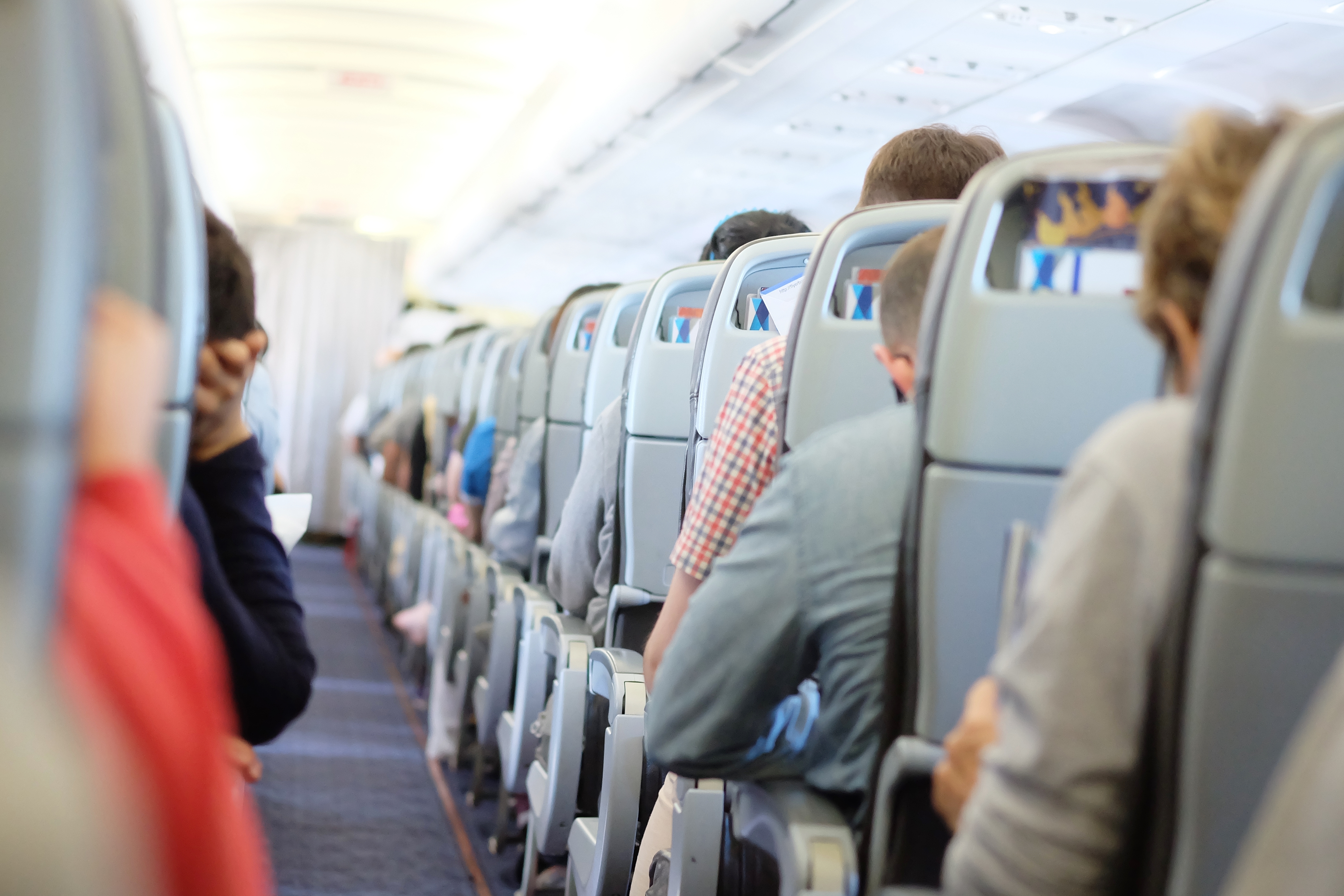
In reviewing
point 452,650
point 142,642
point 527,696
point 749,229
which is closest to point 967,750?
point 142,642

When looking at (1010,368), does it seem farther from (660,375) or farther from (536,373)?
(536,373)

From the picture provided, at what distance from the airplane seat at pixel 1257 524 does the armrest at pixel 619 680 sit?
1.59 meters

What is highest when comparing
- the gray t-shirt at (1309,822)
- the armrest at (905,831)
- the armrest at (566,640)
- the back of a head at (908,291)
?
the back of a head at (908,291)

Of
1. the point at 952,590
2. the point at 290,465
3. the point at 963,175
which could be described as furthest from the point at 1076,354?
the point at 290,465

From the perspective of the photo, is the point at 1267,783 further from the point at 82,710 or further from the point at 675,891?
the point at 675,891

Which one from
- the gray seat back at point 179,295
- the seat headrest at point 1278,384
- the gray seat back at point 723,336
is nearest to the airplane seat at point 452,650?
the gray seat back at point 723,336

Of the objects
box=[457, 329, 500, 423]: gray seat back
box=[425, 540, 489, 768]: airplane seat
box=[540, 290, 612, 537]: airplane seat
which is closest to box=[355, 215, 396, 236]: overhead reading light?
box=[457, 329, 500, 423]: gray seat back

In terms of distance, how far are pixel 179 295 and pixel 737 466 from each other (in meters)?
1.16

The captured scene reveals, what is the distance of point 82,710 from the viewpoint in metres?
0.70

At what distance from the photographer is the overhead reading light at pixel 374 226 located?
47.3 feet

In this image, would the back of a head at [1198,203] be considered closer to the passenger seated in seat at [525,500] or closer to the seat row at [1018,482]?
the seat row at [1018,482]

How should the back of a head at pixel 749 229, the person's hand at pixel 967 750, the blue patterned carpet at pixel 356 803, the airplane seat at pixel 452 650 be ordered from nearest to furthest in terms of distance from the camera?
the person's hand at pixel 967 750 → the back of a head at pixel 749 229 → the blue patterned carpet at pixel 356 803 → the airplane seat at pixel 452 650

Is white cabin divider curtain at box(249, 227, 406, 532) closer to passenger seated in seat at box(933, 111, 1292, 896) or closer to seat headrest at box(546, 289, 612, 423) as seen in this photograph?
seat headrest at box(546, 289, 612, 423)

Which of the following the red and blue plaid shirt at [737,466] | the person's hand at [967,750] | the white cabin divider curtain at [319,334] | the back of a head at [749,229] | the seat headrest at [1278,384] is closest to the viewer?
the seat headrest at [1278,384]
